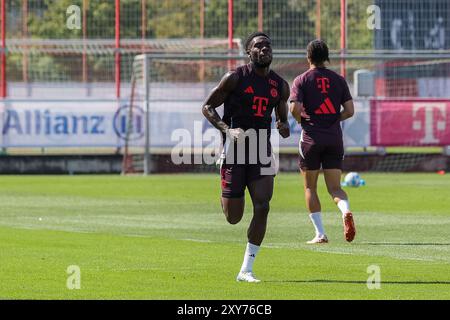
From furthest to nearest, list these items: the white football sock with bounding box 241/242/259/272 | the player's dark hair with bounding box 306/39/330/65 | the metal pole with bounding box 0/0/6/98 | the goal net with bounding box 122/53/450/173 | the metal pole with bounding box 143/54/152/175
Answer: the metal pole with bounding box 0/0/6/98 → the goal net with bounding box 122/53/450/173 → the metal pole with bounding box 143/54/152/175 → the player's dark hair with bounding box 306/39/330/65 → the white football sock with bounding box 241/242/259/272

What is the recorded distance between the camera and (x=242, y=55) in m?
35.3

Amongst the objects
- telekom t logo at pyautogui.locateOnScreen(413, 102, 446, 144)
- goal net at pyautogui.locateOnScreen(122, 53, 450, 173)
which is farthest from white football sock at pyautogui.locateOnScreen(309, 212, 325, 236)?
telekom t logo at pyautogui.locateOnScreen(413, 102, 446, 144)

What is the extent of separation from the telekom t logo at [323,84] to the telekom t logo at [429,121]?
60.4 ft

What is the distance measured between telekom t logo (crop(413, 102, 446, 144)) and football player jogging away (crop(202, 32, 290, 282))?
2177cm

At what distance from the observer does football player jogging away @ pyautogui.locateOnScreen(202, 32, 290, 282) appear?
43.3ft

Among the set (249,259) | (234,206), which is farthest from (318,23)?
(249,259)

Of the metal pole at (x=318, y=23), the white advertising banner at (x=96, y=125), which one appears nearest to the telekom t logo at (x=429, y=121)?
the white advertising banner at (x=96, y=125)

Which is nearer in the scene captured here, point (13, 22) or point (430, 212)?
point (430, 212)

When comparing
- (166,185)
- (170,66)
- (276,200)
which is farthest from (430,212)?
(170,66)

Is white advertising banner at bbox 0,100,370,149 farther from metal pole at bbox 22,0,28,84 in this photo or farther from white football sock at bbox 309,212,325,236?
white football sock at bbox 309,212,325,236

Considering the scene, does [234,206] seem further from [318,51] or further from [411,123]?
[411,123]

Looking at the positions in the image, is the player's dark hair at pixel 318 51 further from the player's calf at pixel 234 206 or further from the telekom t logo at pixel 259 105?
the player's calf at pixel 234 206

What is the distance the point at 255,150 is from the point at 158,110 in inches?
866
